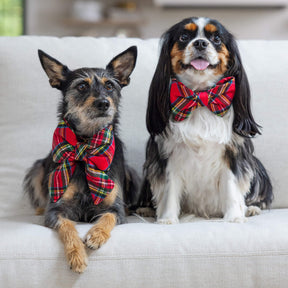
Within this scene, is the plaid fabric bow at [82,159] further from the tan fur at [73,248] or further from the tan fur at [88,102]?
the tan fur at [73,248]

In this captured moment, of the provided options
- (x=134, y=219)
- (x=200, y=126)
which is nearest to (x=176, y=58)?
(x=200, y=126)

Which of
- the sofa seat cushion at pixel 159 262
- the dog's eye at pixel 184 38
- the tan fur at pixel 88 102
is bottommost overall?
the sofa seat cushion at pixel 159 262

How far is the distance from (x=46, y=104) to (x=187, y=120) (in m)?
0.80

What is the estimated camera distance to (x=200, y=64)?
187cm

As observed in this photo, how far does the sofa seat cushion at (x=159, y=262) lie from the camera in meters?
1.60

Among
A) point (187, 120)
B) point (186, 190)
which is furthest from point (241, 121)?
point (186, 190)

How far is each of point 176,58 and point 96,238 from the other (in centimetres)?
81

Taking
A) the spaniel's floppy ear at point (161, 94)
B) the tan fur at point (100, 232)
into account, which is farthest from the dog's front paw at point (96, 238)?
the spaniel's floppy ear at point (161, 94)

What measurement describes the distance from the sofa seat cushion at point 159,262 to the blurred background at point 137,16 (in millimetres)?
5432

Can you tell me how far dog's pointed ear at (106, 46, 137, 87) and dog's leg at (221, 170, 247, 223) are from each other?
0.63 m

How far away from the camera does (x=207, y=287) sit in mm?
1621

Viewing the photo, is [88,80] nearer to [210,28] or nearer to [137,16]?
[210,28]

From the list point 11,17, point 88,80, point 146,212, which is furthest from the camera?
point 11,17

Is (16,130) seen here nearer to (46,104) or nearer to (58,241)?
(46,104)
